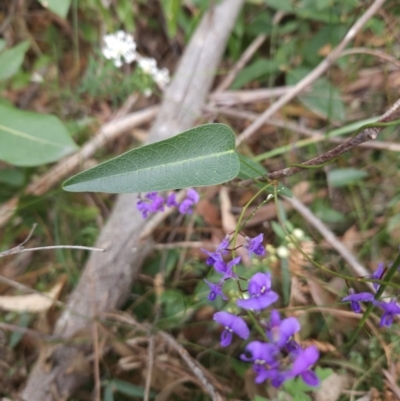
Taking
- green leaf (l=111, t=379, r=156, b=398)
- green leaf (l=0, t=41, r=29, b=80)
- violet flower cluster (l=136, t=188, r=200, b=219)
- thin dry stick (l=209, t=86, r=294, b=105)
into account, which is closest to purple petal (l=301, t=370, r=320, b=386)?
violet flower cluster (l=136, t=188, r=200, b=219)

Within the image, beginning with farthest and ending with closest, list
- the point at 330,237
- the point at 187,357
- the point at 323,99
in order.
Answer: the point at 323,99 → the point at 330,237 → the point at 187,357

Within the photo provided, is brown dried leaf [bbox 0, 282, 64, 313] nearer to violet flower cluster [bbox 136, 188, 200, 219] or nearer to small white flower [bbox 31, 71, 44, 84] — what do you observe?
violet flower cluster [bbox 136, 188, 200, 219]

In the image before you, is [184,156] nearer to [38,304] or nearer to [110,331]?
[110,331]

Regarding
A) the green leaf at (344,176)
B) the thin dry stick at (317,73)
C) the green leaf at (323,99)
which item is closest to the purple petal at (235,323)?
the thin dry stick at (317,73)

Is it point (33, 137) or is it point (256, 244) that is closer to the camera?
point (256, 244)

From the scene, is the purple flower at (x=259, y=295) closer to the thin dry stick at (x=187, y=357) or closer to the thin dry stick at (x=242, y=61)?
the thin dry stick at (x=187, y=357)

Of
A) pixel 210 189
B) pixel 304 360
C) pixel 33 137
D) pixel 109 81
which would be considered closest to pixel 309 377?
pixel 304 360

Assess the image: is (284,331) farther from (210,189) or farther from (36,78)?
(36,78)
